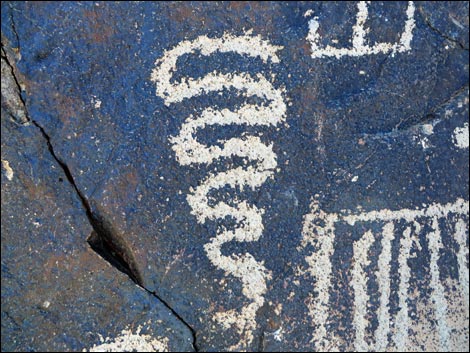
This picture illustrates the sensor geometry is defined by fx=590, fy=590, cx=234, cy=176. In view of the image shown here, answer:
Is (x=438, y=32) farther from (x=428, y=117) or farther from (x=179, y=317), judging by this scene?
(x=179, y=317)

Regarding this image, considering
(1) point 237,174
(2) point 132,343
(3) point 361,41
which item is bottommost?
(2) point 132,343

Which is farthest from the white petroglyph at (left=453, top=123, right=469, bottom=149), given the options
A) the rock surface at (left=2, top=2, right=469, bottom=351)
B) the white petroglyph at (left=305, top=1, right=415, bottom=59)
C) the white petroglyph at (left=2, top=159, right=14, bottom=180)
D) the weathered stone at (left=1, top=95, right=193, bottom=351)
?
the white petroglyph at (left=2, top=159, right=14, bottom=180)

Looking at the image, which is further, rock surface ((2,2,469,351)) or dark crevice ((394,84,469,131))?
dark crevice ((394,84,469,131))

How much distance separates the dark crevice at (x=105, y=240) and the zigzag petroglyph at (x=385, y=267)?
39 centimetres

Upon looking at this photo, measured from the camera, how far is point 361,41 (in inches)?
65.4

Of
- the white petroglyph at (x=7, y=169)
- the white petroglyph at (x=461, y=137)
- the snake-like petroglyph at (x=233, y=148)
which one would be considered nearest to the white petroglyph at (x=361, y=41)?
the snake-like petroglyph at (x=233, y=148)

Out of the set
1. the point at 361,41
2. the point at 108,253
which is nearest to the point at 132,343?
the point at 108,253

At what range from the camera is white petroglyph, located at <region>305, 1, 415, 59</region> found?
5.37 feet

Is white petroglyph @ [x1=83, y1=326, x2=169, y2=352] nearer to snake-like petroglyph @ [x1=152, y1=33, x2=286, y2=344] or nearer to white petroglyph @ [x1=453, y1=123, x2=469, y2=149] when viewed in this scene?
snake-like petroglyph @ [x1=152, y1=33, x2=286, y2=344]

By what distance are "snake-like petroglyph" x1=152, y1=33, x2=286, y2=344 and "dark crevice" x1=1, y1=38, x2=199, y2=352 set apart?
20 centimetres

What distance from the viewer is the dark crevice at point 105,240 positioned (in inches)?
60.4

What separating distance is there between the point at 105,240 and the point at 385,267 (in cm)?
78

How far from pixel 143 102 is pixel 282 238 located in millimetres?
525

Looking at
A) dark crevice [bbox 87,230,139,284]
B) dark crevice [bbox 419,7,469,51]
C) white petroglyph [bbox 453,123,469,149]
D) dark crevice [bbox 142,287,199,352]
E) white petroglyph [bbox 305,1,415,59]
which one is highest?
dark crevice [bbox 419,7,469,51]
